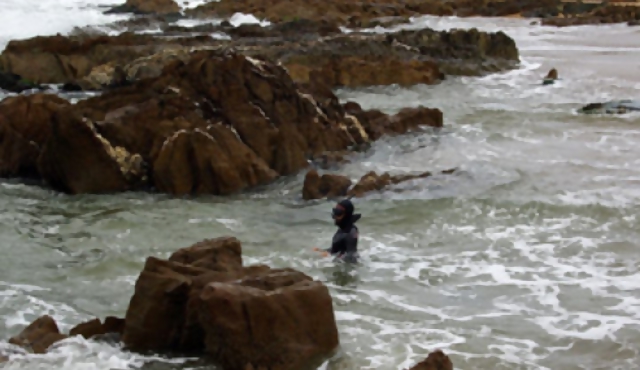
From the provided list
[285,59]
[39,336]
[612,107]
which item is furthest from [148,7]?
[39,336]

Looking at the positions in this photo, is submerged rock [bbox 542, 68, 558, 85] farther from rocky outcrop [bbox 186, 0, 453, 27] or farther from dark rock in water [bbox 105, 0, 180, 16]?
dark rock in water [bbox 105, 0, 180, 16]

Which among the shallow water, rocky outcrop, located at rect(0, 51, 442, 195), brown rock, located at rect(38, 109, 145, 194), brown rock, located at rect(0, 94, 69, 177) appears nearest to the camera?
the shallow water

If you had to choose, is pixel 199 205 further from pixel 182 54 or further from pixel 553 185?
pixel 182 54

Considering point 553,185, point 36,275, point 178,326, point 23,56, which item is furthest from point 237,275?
point 23,56

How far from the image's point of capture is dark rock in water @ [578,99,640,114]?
20.3 m

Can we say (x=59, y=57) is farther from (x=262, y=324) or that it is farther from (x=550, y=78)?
(x=262, y=324)

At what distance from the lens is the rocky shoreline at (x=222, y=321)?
673 centimetres

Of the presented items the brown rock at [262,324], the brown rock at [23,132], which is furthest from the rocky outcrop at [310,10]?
the brown rock at [262,324]

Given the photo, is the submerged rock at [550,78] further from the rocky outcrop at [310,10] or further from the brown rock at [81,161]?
the rocky outcrop at [310,10]

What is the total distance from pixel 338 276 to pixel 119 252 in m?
2.75

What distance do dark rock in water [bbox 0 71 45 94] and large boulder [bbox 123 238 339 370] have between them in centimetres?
1759

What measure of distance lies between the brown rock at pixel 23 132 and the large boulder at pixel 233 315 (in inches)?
294

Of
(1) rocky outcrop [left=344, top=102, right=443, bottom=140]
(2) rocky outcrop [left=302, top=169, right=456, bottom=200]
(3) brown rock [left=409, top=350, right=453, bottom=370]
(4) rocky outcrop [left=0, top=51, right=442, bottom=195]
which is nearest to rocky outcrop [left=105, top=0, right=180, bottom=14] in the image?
(1) rocky outcrop [left=344, top=102, right=443, bottom=140]

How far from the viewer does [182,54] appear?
25359 mm
